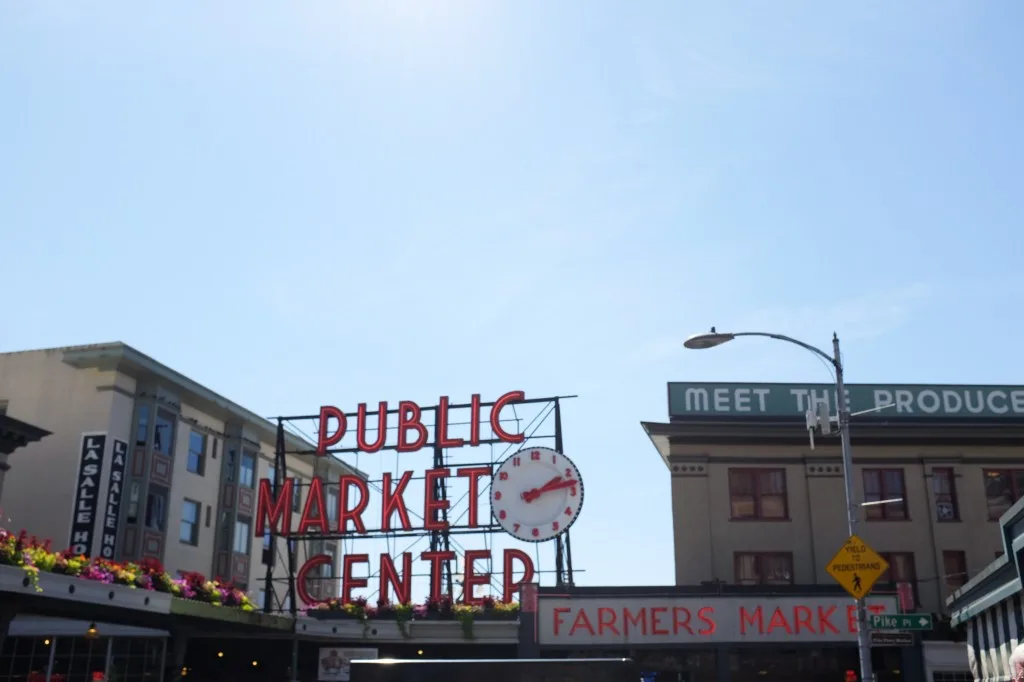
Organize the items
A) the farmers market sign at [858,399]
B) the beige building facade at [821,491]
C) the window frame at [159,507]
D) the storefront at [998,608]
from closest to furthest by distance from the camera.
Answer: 1. the storefront at [998,608]
2. the beige building facade at [821,491]
3. the farmers market sign at [858,399]
4. the window frame at [159,507]

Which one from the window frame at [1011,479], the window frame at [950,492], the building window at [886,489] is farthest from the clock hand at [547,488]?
the window frame at [1011,479]

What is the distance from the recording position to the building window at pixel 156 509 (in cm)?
4631

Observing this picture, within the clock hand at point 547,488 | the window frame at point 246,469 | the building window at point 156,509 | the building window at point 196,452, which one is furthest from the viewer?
the window frame at point 246,469

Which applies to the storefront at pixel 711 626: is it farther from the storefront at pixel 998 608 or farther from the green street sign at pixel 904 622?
the green street sign at pixel 904 622

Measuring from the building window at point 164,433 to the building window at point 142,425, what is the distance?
1.62ft

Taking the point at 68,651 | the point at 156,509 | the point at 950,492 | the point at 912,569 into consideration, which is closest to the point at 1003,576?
the point at 912,569

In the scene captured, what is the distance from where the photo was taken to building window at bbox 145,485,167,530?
46.3 metres

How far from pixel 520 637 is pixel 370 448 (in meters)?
13.0

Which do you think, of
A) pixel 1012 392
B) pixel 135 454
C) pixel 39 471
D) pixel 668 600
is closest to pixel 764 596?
pixel 668 600

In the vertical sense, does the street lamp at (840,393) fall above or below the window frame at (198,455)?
below

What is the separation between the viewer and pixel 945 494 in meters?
40.7

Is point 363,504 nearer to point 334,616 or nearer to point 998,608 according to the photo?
point 334,616

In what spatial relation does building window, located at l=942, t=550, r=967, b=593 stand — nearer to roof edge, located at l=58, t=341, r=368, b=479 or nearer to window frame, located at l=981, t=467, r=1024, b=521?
window frame, located at l=981, t=467, r=1024, b=521

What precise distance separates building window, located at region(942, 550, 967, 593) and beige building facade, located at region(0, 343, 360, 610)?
27.6 meters
